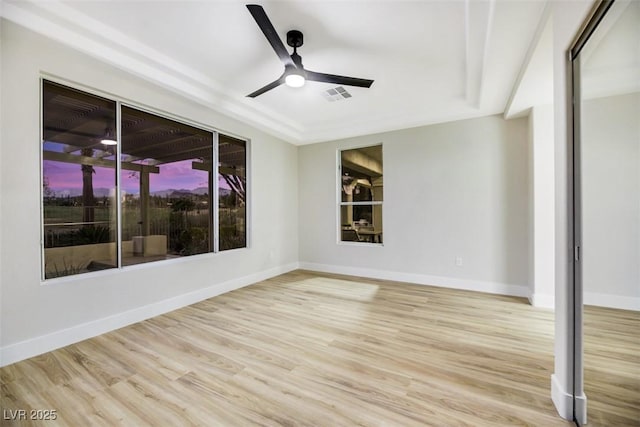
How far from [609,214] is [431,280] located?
3244 millimetres

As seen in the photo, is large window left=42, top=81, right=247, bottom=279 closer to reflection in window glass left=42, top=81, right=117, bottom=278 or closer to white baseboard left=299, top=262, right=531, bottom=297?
reflection in window glass left=42, top=81, right=117, bottom=278

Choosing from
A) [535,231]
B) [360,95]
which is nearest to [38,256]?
[360,95]

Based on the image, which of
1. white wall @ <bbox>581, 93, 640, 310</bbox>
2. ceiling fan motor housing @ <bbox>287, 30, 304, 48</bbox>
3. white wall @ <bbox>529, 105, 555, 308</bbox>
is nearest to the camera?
white wall @ <bbox>581, 93, 640, 310</bbox>

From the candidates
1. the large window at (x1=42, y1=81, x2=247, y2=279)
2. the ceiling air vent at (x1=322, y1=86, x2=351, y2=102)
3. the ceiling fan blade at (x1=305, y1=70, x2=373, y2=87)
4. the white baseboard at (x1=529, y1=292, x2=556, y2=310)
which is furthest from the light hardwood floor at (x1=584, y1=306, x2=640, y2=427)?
the large window at (x1=42, y1=81, x2=247, y2=279)

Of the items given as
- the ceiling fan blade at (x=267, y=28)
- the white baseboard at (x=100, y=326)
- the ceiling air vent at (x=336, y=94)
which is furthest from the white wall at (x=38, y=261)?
the ceiling fan blade at (x=267, y=28)

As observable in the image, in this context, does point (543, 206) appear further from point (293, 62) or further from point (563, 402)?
point (293, 62)

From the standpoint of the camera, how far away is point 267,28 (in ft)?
6.57

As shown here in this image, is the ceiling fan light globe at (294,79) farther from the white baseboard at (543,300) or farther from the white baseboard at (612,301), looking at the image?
the white baseboard at (543,300)

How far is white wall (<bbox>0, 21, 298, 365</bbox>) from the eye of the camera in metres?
2.16

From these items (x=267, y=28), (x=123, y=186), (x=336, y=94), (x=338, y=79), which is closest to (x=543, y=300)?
(x=338, y=79)

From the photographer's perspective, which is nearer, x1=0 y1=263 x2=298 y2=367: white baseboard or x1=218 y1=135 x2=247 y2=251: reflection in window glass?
x1=0 y1=263 x2=298 y2=367: white baseboard

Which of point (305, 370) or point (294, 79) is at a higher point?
point (294, 79)

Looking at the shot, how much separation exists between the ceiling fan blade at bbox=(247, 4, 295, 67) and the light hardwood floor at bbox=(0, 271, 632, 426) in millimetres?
2489

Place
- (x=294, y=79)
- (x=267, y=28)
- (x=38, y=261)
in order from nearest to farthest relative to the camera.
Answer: (x=267, y=28)
(x=38, y=261)
(x=294, y=79)
